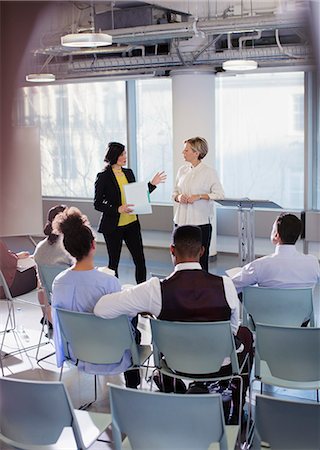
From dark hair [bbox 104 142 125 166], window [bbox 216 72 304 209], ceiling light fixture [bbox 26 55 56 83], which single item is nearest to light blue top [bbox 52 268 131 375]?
ceiling light fixture [bbox 26 55 56 83]

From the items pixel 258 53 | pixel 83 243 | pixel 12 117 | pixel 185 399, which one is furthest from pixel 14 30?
pixel 258 53

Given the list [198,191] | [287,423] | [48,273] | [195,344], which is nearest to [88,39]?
[198,191]

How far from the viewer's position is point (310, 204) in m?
9.46

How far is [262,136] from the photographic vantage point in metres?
9.70

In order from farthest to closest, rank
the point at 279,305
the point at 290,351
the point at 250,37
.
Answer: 1. the point at 250,37
2. the point at 279,305
3. the point at 290,351

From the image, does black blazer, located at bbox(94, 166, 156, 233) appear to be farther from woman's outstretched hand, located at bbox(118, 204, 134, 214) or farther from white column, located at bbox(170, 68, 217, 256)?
white column, located at bbox(170, 68, 217, 256)

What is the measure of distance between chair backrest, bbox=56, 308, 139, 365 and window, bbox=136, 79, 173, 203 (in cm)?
711

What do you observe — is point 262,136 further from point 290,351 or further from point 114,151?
point 290,351

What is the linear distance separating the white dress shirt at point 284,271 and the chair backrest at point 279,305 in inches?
7.5

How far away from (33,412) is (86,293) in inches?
46.1

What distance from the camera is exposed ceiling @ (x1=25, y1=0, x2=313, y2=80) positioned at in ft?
22.8

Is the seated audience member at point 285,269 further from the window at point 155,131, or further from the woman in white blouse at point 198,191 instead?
the window at point 155,131

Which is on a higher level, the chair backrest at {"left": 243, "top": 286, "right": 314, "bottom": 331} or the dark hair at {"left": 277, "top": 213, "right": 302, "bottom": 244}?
the dark hair at {"left": 277, "top": 213, "right": 302, "bottom": 244}

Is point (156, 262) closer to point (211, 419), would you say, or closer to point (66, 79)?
point (66, 79)
